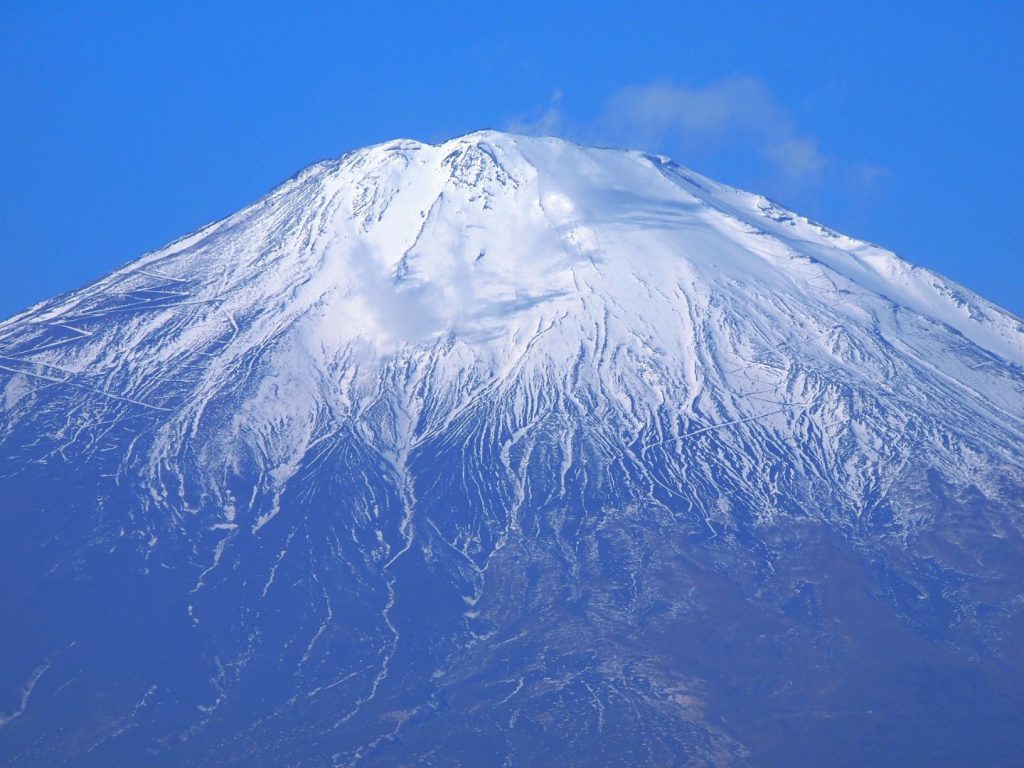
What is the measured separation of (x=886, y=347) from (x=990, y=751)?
35330 mm

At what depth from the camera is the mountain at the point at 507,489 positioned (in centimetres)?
7712

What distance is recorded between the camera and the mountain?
77.1 metres

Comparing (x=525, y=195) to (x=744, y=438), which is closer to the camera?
(x=744, y=438)

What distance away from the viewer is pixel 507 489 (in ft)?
306

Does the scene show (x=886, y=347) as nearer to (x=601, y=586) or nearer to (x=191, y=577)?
(x=601, y=586)

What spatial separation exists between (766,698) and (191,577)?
87.1 ft

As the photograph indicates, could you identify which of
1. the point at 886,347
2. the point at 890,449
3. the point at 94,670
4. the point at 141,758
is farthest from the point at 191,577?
the point at 886,347

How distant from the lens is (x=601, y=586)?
85.7m

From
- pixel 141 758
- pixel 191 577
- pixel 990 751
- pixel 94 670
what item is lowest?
pixel 990 751

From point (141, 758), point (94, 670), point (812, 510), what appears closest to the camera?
point (141, 758)

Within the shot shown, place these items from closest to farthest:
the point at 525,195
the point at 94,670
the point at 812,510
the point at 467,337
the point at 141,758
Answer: the point at 141,758 → the point at 94,670 → the point at 812,510 → the point at 467,337 → the point at 525,195

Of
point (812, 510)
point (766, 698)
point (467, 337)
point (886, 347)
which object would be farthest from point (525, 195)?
point (766, 698)

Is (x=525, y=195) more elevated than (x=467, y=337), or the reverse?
(x=525, y=195)

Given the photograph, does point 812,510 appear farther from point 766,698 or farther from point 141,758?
point 141,758
